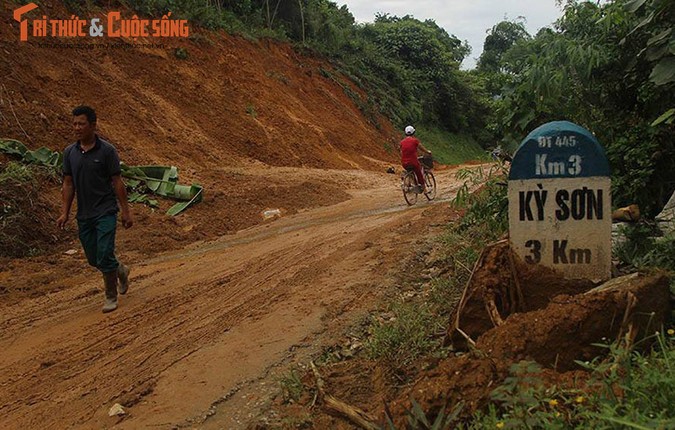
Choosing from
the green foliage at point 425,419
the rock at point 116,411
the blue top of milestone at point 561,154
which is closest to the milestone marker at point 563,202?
the blue top of milestone at point 561,154

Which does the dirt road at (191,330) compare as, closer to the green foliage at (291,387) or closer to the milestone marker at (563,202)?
the green foliage at (291,387)

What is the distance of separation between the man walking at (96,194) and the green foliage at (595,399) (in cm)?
433

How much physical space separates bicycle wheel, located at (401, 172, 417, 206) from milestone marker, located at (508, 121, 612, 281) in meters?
8.02

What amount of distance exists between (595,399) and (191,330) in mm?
3477

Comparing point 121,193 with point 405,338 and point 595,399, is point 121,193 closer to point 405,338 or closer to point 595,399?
point 405,338

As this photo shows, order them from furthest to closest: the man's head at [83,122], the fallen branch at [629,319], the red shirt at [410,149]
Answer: the red shirt at [410,149], the man's head at [83,122], the fallen branch at [629,319]

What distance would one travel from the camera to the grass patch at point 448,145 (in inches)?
1282

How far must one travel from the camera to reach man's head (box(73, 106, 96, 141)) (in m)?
5.74

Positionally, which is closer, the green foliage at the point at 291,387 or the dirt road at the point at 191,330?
the green foliage at the point at 291,387

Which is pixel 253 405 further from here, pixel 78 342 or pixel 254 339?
pixel 78 342

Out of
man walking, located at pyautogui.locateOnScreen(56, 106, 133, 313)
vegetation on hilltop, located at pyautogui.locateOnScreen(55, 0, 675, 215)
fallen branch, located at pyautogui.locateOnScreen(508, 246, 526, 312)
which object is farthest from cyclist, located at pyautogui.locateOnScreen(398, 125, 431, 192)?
fallen branch, located at pyautogui.locateOnScreen(508, 246, 526, 312)

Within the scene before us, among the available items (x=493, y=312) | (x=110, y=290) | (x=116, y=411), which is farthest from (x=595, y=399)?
(x=110, y=290)

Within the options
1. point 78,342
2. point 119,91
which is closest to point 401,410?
point 78,342

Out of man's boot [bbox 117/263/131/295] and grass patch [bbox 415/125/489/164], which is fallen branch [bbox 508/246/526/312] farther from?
grass patch [bbox 415/125/489/164]
